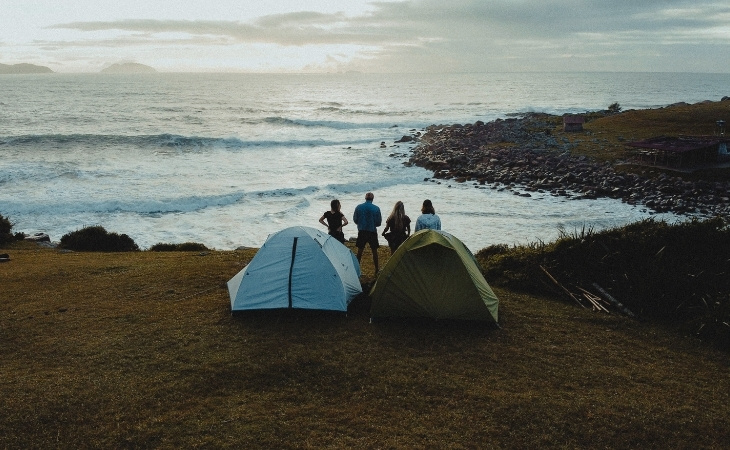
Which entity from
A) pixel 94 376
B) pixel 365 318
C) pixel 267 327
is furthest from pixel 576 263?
pixel 94 376

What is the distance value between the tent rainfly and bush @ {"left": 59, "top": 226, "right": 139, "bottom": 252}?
37.2ft

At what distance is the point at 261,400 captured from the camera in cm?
776

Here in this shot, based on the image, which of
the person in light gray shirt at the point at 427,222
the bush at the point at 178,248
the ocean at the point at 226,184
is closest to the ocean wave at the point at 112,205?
the ocean at the point at 226,184

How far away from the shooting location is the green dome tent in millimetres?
10281

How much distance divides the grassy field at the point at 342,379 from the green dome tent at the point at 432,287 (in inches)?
→ 12.9

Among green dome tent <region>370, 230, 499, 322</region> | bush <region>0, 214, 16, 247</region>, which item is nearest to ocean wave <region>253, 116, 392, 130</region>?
bush <region>0, 214, 16, 247</region>

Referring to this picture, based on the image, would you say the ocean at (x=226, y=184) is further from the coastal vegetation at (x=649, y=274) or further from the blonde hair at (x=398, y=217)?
the blonde hair at (x=398, y=217)

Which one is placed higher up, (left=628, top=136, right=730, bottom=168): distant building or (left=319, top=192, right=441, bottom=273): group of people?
(left=628, top=136, right=730, bottom=168): distant building

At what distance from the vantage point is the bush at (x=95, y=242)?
20031mm

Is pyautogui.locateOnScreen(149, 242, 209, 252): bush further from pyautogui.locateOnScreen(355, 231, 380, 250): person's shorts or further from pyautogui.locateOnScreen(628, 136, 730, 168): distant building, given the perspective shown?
pyautogui.locateOnScreen(628, 136, 730, 168): distant building

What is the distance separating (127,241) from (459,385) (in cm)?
1677

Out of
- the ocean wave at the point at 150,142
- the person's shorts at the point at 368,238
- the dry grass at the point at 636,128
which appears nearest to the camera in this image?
the person's shorts at the point at 368,238

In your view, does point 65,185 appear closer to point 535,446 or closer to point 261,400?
point 261,400

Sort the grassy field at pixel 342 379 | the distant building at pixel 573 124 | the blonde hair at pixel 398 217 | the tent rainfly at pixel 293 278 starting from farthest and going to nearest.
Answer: the distant building at pixel 573 124
the blonde hair at pixel 398 217
the tent rainfly at pixel 293 278
the grassy field at pixel 342 379
